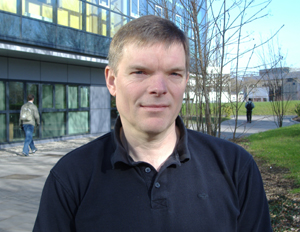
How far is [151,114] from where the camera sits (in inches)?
62.0

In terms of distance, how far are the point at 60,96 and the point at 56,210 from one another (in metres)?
14.2

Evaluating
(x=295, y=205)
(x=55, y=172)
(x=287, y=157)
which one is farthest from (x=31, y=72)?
(x=55, y=172)

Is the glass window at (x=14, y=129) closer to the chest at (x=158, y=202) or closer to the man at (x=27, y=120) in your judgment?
the man at (x=27, y=120)

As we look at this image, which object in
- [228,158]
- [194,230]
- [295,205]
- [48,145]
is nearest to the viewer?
[194,230]

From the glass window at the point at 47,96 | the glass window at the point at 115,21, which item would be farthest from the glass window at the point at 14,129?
the glass window at the point at 115,21

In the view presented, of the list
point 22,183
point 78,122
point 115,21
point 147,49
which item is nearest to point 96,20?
point 115,21

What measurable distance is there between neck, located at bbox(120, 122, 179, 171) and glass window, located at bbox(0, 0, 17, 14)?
1188cm

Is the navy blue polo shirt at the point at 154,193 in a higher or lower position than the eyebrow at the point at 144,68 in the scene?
lower

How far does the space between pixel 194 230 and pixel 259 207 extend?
1.31 feet

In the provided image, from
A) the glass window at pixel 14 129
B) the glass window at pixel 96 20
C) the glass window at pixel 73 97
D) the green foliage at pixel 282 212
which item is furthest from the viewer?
the glass window at pixel 73 97

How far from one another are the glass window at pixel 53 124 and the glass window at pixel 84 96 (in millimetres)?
1447

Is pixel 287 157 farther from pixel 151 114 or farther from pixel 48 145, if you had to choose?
pixel 48 145

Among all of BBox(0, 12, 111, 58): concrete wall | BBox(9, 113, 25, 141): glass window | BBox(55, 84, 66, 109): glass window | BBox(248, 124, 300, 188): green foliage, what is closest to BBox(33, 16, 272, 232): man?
BBox(248, 124, 300, 188): green foliage

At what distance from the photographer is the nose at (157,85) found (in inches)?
60.7
